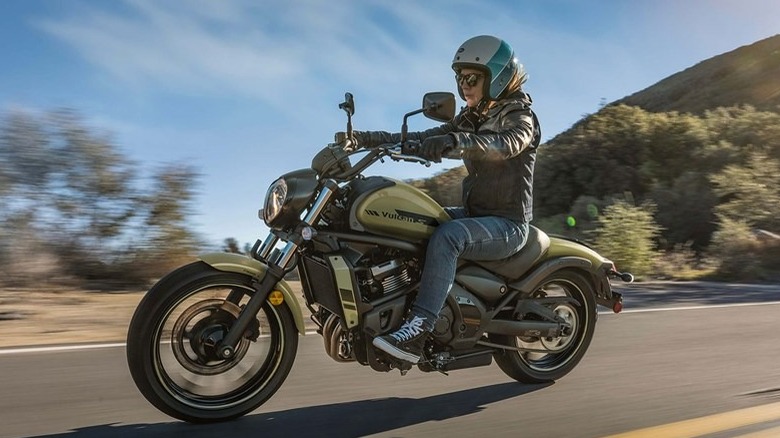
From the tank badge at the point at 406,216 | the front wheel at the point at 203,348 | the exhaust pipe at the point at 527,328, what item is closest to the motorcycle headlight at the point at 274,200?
the front wheel at the point at 203,348

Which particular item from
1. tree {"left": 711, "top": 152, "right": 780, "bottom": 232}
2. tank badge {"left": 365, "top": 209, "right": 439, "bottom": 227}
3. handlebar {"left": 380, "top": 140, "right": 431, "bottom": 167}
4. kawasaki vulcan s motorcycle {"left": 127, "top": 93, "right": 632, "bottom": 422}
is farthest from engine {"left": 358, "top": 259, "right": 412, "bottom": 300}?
tree {"left": 711, "top": 152, "right": 780, "bottom": 232}

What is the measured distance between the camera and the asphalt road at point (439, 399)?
3986 millimetres

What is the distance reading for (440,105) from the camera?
4.23 m

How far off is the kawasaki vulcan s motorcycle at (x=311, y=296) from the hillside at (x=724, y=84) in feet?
198

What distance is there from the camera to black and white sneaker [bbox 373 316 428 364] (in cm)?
415

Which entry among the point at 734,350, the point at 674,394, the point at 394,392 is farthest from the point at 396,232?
the point at 734,350

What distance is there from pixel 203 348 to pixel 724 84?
82.5 metres

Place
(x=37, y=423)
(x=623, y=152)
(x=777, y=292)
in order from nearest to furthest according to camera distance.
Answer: (x=37, y=423)
(x=777, y=292)
(x=623, y=152)

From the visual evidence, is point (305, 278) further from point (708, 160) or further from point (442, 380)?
point (708, 160)

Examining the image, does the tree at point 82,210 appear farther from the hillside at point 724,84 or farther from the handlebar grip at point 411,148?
the hillside at point 724,84

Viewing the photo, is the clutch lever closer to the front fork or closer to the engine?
the front fork

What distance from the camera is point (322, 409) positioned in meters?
4.37

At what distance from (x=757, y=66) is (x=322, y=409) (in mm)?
89292

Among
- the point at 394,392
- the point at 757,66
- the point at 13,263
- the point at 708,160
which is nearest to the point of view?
the point at 394,392
